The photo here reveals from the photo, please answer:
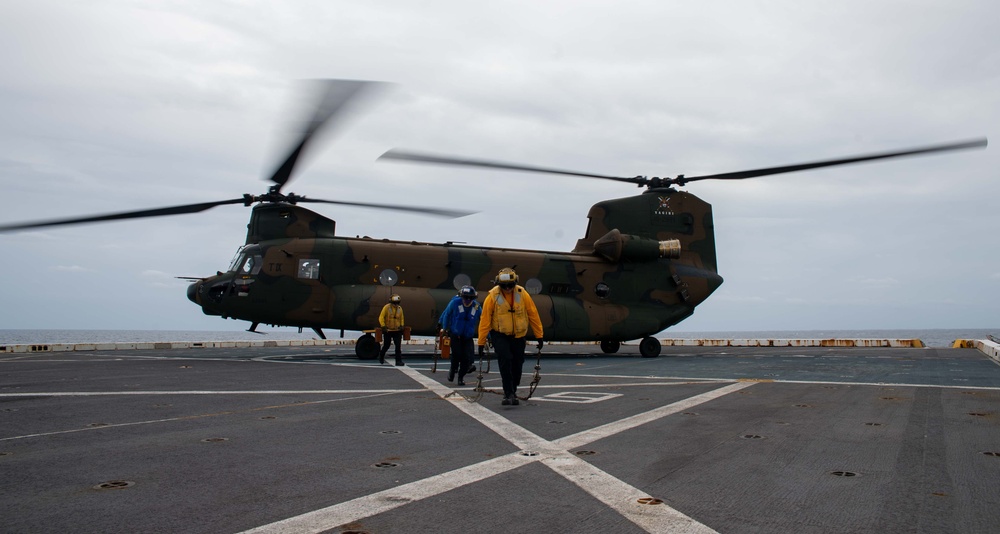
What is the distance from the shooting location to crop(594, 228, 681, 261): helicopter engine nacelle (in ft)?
70.8

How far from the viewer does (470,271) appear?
68.0ft

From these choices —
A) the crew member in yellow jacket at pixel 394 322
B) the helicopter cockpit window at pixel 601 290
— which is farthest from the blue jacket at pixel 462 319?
the helicopter cockpit window at pixel 601 290

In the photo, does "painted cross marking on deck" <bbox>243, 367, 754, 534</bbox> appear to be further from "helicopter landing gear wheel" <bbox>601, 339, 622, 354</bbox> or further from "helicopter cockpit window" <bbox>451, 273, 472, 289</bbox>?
"helicopter landing gear wheel" <bbox>601, 339, 622, 354</bbox>

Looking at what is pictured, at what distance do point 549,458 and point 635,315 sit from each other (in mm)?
16886

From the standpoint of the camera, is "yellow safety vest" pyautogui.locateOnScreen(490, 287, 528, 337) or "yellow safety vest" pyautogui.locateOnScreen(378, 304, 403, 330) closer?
"yellow safety vest" pyautogui.locateOnScreen(490, 287, 528, 337)

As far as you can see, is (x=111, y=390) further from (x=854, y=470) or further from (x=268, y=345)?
(x=268, y=345)

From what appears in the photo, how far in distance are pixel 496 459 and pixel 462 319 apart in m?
7.08

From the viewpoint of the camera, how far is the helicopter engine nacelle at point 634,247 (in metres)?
21.6

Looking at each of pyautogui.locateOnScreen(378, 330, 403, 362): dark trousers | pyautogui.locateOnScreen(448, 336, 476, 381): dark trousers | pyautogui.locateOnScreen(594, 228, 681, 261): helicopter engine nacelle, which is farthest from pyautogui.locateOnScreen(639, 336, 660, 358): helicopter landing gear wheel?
pyautogui.locateOnScreen(448, 336, 476, 381): dark trousers

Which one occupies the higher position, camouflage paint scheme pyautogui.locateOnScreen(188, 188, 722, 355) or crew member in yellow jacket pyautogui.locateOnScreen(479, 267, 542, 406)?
camouflage paint scheme pyautogui.locateOnScreen(188, 188, 722, 355)

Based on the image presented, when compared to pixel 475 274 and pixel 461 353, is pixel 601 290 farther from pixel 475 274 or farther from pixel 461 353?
pixel 461 353

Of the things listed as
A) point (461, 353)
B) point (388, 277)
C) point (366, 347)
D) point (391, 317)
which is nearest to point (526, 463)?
point (461, 353)

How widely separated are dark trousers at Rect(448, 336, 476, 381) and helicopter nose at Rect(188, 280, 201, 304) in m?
10.4

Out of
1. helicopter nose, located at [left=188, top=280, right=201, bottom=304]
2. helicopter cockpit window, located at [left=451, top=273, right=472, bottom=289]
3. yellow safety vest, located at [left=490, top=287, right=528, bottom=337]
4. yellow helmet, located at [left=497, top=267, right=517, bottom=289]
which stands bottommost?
yellow safety vest, located at [left=490, top=287, right=528, bottom=337]
